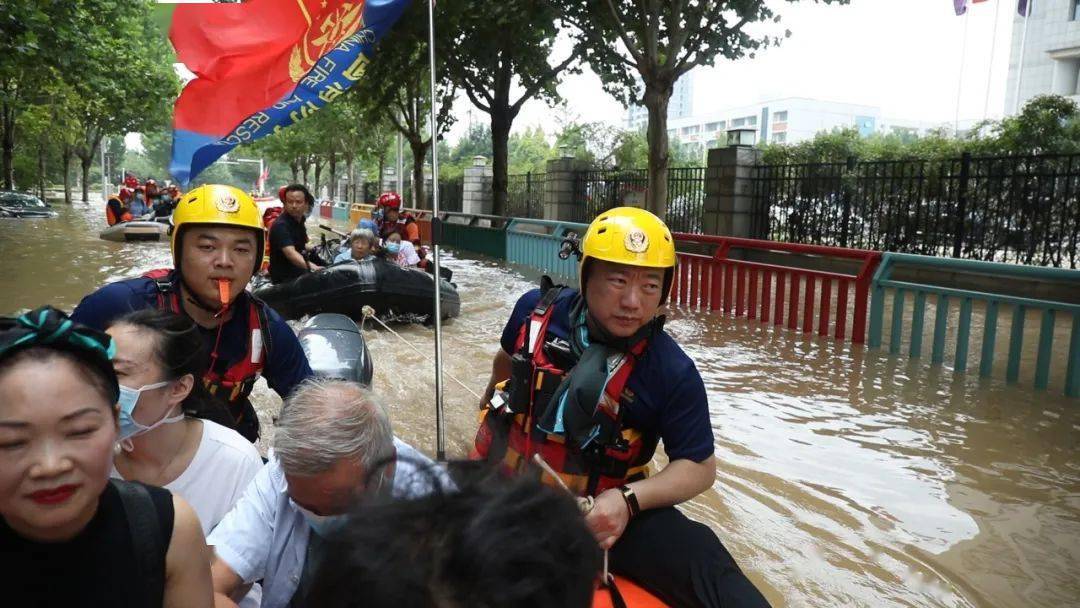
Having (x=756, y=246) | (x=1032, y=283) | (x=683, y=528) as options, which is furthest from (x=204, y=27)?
(x=1032, y=283)

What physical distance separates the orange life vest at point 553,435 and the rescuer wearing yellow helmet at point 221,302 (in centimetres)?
101

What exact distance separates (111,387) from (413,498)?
84 cm

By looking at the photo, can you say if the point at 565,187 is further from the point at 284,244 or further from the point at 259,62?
the point at 259,62

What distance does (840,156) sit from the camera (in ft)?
62.6

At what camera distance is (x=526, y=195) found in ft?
85.7

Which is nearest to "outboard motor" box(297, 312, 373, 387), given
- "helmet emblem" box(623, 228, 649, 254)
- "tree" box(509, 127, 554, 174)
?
"helmet emblem" box(623, 228, 649, 254)

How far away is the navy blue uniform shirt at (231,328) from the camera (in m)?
3.03

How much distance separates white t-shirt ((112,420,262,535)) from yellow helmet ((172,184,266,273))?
101 centimetres

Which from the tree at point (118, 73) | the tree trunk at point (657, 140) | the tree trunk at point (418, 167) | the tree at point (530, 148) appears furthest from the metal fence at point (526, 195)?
the tree at point (530, 148)

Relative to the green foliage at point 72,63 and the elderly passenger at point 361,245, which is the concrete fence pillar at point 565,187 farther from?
the elderly passenger at point 361,245

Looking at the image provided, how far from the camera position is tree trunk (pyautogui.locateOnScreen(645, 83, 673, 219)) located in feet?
41.1

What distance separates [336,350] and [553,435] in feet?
8.54

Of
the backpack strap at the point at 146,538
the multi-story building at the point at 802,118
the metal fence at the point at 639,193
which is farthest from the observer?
the multi-story building at the point at 802,118

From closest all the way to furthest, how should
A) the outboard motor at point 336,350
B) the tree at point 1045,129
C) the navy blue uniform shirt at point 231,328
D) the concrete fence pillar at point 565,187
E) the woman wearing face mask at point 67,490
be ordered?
1. the woman wearing face mask at point 67,490
2. the navy blue uniform shirt at point 231,328
3. the outboard motor at point 336,350
4. the tree at point 1045,129
5. the concrete fence pillar at point 565,187
